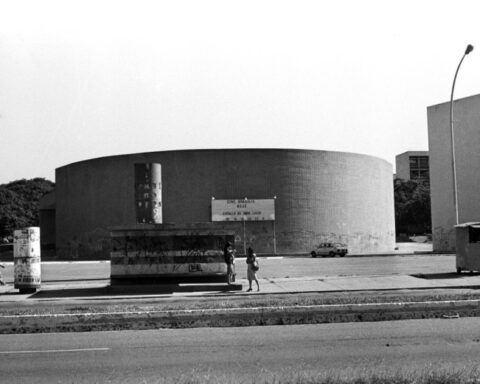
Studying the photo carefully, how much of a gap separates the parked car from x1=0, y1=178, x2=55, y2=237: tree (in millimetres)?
56580

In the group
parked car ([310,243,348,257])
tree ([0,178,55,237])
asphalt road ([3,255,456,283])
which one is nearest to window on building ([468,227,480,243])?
asphalt road ([3,255,456,283])

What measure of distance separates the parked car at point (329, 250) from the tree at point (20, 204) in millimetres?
56580

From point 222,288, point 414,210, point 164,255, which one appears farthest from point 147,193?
point 414,210

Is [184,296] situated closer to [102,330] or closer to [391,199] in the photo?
[102,330]

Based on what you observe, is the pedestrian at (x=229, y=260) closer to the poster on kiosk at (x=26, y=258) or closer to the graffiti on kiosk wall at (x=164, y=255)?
the graffiti on kiosk wall at (x=164, y=255)

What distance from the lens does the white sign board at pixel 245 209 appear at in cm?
5588

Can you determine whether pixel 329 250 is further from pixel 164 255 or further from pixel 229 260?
pixel 229 260

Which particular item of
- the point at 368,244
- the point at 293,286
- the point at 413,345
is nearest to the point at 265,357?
the point at 413,345

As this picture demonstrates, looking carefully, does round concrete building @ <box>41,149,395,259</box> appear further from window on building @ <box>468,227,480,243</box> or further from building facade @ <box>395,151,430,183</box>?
building facade @ <box>395,151,430,183</box>

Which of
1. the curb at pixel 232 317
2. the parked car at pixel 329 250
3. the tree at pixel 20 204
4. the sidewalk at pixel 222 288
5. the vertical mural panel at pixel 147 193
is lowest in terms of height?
the sidewalk at pixel 222 288

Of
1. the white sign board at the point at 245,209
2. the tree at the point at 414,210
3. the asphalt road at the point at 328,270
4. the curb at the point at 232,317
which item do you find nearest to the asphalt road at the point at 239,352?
the curb at the point at 232,317

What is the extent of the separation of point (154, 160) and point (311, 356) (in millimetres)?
49907

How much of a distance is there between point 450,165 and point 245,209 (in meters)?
18.3

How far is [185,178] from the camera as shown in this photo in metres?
56.7
